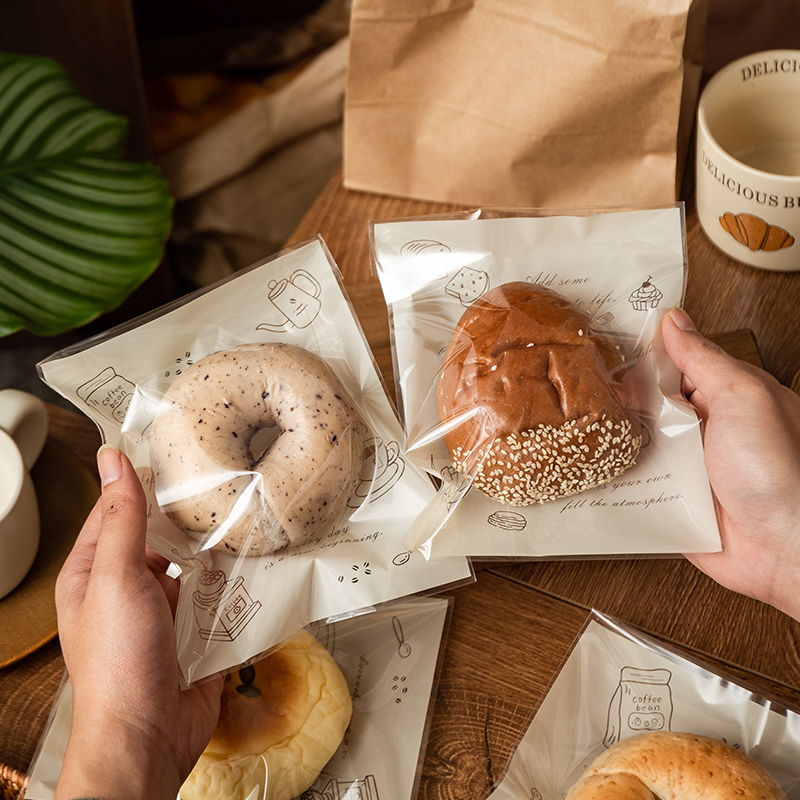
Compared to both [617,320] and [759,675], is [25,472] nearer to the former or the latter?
[617,320]

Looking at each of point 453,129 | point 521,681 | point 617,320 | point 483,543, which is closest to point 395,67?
point 453,129

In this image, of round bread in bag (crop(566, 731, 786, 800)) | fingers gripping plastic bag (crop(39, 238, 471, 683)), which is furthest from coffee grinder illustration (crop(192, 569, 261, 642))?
round bread in bag (crop(566, 731, 786, 800))

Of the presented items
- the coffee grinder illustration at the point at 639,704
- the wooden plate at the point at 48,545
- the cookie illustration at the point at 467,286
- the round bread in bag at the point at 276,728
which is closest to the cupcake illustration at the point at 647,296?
the cookie illustration at the point at 467,286

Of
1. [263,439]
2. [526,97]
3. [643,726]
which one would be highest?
[526,97]

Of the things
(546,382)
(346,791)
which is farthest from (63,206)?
(346,791)

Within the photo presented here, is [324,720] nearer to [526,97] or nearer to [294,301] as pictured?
[294,301]

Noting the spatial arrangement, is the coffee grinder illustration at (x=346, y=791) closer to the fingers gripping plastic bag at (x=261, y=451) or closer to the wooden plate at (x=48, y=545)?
the fingers gripping plastic bag at (x=261, y=451)

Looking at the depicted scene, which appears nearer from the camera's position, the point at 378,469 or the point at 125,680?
the point at 125,680
